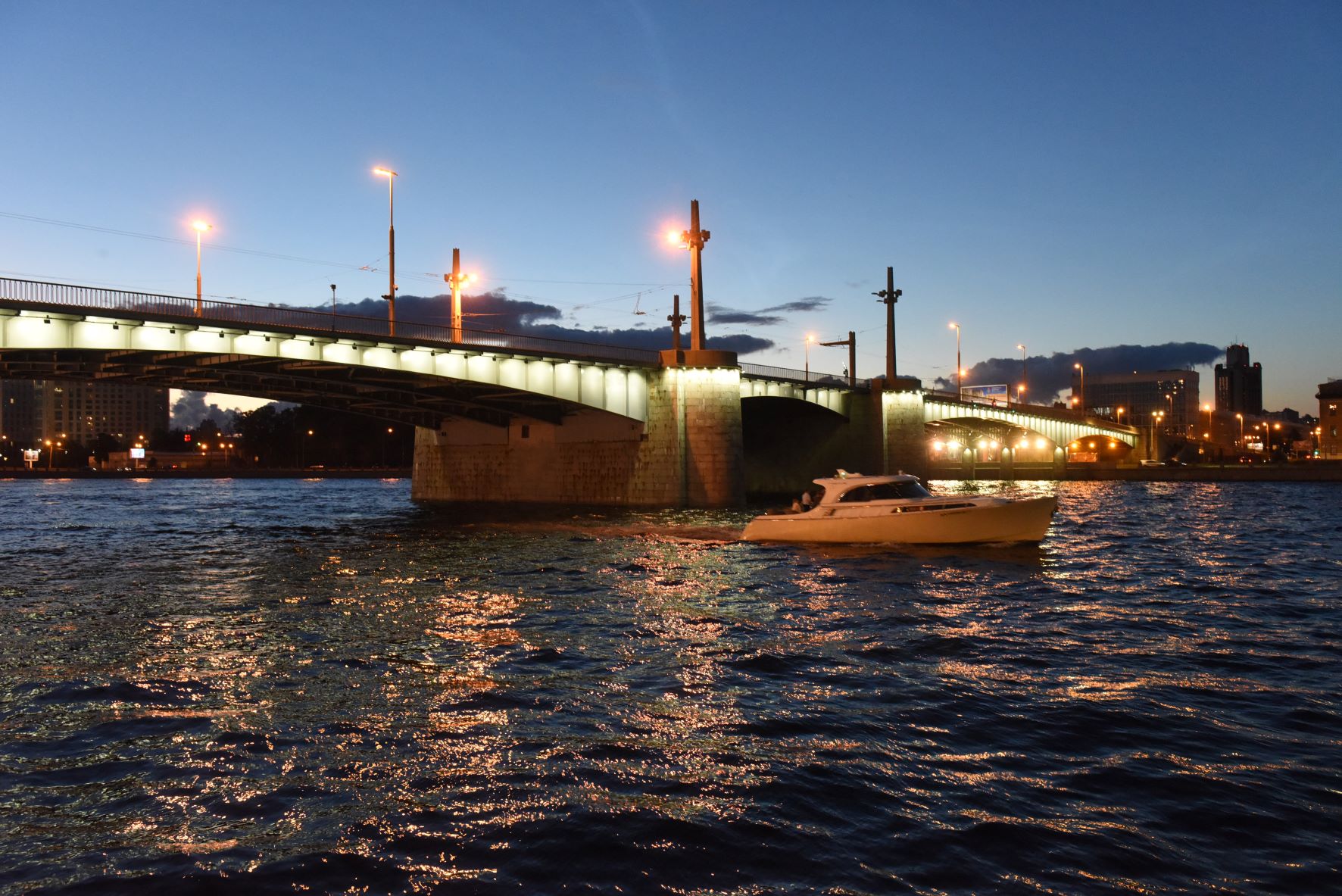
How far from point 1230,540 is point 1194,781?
2722 centimetres

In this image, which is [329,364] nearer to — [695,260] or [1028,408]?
[695,260]

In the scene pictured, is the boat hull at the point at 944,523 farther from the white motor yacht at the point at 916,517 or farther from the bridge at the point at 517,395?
the bridge at the point at 517,395

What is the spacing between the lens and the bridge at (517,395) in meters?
39.0

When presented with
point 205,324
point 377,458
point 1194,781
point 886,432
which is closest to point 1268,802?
point 1194,781

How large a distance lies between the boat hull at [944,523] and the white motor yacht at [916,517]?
21mm

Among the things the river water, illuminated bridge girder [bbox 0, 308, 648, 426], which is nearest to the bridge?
illuminated bridge girder [bbox 0, 308, 648, 426]

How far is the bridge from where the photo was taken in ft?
128

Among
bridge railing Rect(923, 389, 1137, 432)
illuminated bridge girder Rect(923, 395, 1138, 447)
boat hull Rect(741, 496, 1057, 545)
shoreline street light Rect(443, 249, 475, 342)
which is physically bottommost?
boat hull Rect(741, 496, 1057, 545)

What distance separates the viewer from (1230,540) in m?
31.4

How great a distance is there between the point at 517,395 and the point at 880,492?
97.1 ft

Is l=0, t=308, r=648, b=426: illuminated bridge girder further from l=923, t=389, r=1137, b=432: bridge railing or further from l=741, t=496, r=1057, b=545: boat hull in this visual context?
l=923, t=389, r=1137, b=432: bridge railing

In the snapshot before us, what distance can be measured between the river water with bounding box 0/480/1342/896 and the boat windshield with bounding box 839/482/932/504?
6.21 meters

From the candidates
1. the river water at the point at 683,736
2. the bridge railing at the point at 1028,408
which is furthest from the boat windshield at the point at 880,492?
the bridge railing at the point at 1028,408

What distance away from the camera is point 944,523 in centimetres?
2736
